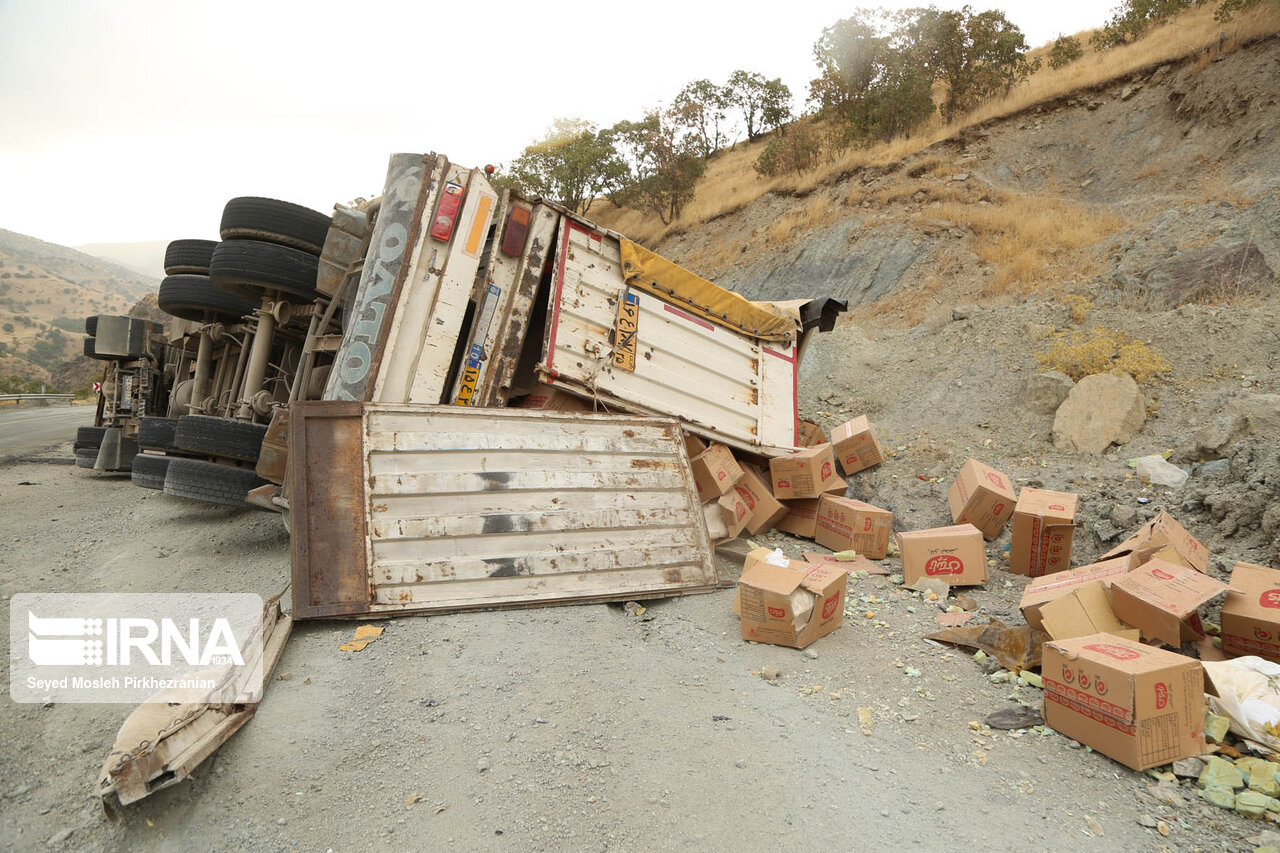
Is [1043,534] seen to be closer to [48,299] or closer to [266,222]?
[266,222]

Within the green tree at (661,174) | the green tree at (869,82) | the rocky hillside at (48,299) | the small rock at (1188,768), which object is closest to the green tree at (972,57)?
the green tree at (869,82)

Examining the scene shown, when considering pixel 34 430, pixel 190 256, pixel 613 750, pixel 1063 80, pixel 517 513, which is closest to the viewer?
pixel 613 750

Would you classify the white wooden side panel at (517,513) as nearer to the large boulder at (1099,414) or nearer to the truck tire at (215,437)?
the truck tire at (215,437)

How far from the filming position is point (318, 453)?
3.55m

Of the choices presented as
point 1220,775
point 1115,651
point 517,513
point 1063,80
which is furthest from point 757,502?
point 1063,80

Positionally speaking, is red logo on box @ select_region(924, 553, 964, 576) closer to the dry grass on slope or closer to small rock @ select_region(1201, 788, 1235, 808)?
small rock @ select_region(1201, 788, 1235, 808)

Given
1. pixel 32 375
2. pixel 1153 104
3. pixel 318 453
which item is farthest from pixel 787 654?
pixel 32 375

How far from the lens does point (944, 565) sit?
4199 mm

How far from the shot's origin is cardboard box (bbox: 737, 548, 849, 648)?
3.27 m

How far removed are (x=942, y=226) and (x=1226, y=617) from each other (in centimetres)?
954

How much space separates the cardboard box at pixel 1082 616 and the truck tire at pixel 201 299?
6604 millimetres

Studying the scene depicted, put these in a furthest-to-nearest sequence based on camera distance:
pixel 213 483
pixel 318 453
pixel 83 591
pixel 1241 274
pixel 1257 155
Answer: pixel 1257 155
pixel 1241 274
pixel 213 483
pixel 83 591
pixel 318 453

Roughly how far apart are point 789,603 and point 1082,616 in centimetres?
128

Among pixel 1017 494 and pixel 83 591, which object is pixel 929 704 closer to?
pixel 1017 494
